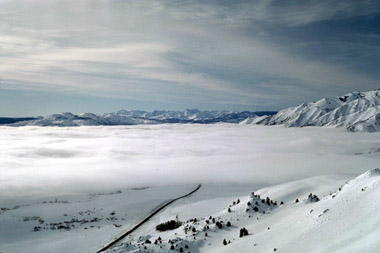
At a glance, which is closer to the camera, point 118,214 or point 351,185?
point 351,185

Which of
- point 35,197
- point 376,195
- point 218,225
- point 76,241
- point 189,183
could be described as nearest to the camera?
point 376,195

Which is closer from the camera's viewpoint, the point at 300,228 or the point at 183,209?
the point at 300,228

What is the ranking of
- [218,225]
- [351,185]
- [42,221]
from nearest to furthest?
[351,185] < [218,225] < [42,221]

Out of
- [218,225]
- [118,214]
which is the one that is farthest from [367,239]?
[118,214]

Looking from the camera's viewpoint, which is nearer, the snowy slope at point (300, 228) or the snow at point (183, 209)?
A: the snowy slope at point (300, 228)

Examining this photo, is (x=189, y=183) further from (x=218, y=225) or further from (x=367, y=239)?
(x=367, y=239)

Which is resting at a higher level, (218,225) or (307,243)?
(307,243)

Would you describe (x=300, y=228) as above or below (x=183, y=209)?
above

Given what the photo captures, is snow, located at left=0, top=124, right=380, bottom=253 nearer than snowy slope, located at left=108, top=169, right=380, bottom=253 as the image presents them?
No
